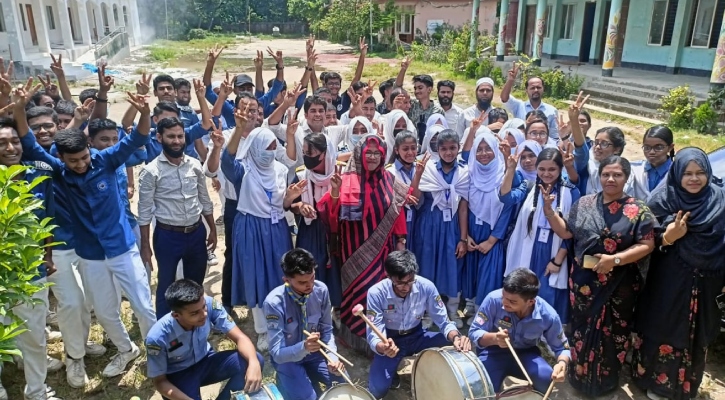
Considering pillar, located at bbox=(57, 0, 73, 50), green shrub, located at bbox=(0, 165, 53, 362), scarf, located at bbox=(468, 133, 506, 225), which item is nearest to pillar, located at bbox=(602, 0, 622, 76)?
scarf, located at bbox=(468, 133, 506, 225)

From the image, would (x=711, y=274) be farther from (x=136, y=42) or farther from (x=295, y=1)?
(x=295, y=1)

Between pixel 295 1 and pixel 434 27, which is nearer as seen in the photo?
pixel 434 27

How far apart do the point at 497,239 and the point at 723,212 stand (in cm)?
158

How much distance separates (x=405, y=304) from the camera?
3.65 meters

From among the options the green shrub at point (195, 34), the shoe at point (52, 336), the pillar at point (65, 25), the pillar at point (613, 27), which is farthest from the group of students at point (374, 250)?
the green shrub at point (195, 34)

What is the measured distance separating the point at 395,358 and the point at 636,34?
1680 centimetres

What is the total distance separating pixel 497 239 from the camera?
4309mm

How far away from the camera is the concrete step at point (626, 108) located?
12756mm

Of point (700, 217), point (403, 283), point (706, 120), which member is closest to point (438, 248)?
point (403, 283)

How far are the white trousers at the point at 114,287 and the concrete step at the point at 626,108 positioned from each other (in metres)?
12.6

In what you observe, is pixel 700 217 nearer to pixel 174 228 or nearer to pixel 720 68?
pixel 174 228

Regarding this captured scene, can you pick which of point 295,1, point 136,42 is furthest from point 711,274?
point 295,1

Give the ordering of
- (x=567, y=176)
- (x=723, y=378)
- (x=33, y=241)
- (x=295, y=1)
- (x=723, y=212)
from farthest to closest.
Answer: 1. (x=295, y=1)
2. (x=567, y=176)
3. (x=723, y=378)
4. (x=723, y=212)
5. (x=33, y=241)

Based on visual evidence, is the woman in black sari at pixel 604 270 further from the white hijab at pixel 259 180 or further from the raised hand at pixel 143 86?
the raised hand at pixel 143 86
